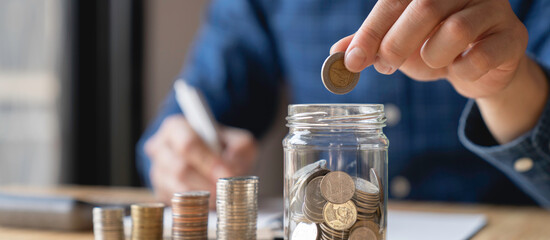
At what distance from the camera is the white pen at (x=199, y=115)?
4.07ft

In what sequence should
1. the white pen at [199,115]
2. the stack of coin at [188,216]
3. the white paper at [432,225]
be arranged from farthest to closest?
1. the white pen at [199,115]
2. the white paper at [432,225]
3. the stack of coin at [188,216]

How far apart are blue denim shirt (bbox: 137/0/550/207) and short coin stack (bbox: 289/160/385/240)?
883 millimetres

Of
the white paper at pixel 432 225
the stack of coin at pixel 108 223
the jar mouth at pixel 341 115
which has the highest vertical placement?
the jar mouth at pixel 341 115

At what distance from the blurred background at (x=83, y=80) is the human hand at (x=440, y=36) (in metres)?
1.96

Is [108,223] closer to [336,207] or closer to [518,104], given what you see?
[336,207]

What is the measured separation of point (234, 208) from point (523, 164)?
2.14 ft

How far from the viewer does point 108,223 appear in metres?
0.82

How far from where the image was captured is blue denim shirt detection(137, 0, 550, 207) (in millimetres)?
1742

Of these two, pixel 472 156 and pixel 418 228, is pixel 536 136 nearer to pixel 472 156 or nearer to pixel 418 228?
pixel 418 228

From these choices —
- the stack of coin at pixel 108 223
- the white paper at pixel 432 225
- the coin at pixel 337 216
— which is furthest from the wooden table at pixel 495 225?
the coin at pixel 337 216

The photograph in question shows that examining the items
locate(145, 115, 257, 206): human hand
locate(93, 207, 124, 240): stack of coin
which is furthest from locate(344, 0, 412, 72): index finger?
locate(145, 115, 257, 206): human hand

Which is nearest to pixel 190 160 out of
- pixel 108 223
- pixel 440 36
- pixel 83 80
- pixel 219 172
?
pixel 219 172

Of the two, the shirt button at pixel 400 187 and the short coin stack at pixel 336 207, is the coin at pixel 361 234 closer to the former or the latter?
the short coin stack at pixel 336 207

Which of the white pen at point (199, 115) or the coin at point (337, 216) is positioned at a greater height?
the white pen at point (199, 115)
